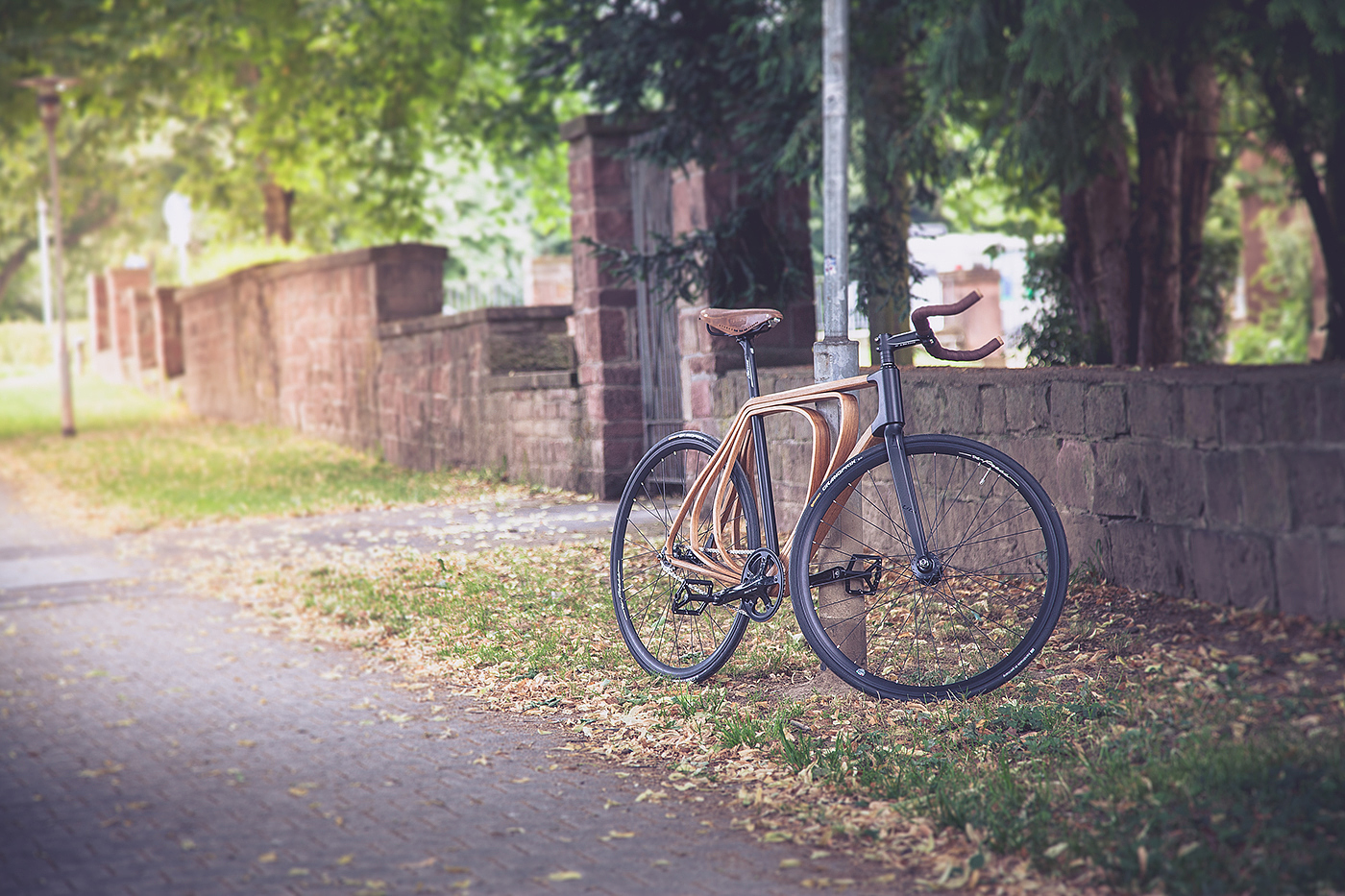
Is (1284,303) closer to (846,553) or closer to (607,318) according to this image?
(607,318)

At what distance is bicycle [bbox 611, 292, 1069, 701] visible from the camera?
4.69 metres

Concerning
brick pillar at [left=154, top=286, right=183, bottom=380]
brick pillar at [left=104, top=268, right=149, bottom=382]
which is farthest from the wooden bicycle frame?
brick pillar at [left=104, top=268, right=149, bottom=382]

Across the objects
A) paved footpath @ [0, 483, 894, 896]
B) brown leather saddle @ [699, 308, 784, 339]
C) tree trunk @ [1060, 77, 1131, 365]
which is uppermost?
tree trunk @ [1060, 77, 1131, 365]

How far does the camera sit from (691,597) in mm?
5363

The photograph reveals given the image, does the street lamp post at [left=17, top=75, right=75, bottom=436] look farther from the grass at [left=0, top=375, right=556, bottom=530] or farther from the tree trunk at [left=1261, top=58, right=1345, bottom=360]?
the tree trunk at [left=1261, top=58, right=1345, bottom=360]

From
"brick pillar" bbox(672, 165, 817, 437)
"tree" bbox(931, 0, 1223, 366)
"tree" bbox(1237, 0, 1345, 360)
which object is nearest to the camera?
"tree" bbox(1237, 0, 1345, 360)

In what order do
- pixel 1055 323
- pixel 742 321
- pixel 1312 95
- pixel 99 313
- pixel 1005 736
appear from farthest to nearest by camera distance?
1. pixel 99 313
2. pixel 1055 323
3. pixel 1312 95
4. pixel 742 321
5. pixel 1005 736

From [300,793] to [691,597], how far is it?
1.70 m

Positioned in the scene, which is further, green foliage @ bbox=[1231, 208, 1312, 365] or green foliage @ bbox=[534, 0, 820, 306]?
green foliage @ bbox=[1231, 208, 1312, 365]

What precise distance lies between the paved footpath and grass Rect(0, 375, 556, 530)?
4.64 meters

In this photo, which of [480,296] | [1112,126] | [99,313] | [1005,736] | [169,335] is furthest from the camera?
[99,313]

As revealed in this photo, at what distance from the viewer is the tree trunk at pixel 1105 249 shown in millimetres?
11359

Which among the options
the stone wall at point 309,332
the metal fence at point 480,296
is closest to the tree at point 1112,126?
the stone wall at point 309,332

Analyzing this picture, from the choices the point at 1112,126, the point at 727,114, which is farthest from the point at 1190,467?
the point at 727,114
